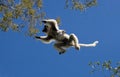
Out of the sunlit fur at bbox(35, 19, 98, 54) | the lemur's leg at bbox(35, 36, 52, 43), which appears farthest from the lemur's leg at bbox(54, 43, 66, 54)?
the lemur's leg at bbox(35, 36, 52, 43)

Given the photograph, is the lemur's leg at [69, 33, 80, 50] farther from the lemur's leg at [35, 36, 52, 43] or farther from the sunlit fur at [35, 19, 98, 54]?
the lemur's leg at [35, 36, 52, 43]

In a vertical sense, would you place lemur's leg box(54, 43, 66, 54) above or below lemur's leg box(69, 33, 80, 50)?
below

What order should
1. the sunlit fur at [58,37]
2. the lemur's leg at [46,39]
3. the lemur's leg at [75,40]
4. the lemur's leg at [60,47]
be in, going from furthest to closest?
the lemur's leg at [46,39] → the lemur's leg at [60,47] → the sunlit fur at [58,37] → the lemur's leg at [75,40]

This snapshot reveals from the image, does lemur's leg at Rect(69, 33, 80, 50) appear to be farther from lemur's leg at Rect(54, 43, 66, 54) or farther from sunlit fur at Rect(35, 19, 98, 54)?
lemur's leg at Rect(54, 43, 66, 54)

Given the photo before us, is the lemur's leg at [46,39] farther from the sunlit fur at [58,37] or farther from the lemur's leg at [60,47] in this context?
the lemur's leg at [60,47]

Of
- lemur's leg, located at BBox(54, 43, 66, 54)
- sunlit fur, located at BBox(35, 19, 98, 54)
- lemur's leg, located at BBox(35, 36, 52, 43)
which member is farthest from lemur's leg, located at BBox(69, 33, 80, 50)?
lemur's leg, located at BBox(35, 36, 52, 43)

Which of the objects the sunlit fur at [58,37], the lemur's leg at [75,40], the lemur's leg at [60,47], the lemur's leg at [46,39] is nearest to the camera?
the lemur's leg at [75,40]

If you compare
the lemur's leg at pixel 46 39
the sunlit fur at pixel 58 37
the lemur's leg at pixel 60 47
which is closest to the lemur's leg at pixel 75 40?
the sunlit fur at pixel 58 37

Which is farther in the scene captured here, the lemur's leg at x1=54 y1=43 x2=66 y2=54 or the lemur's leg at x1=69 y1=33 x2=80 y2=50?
the lemur's leg at x1=54 y1=43 x2=66 y2=54

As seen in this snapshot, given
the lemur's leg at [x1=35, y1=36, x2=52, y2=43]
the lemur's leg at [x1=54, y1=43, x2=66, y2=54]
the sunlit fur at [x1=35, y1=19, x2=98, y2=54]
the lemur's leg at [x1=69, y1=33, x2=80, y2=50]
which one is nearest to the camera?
the lemur's leg at [x1=69, y1=33, x2=80, y2=50]

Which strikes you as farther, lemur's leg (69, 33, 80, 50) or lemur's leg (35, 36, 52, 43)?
lemur's leg (35, 36, 52, 43)

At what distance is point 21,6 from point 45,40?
263 inches

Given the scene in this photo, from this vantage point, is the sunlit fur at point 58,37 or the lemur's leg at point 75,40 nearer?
the lemur's leg at point 75,40

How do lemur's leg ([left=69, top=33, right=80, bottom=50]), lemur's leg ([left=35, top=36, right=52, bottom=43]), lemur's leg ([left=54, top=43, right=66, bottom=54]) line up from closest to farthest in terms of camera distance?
1. lemur's leg ([left=69, top=33, right=80, bottom=50])
2. lemur's leg ([left=54, top=43, right=66, bottom=54])
3. lemur's leg ([left=35, top=36, right=52, bottom=43])
